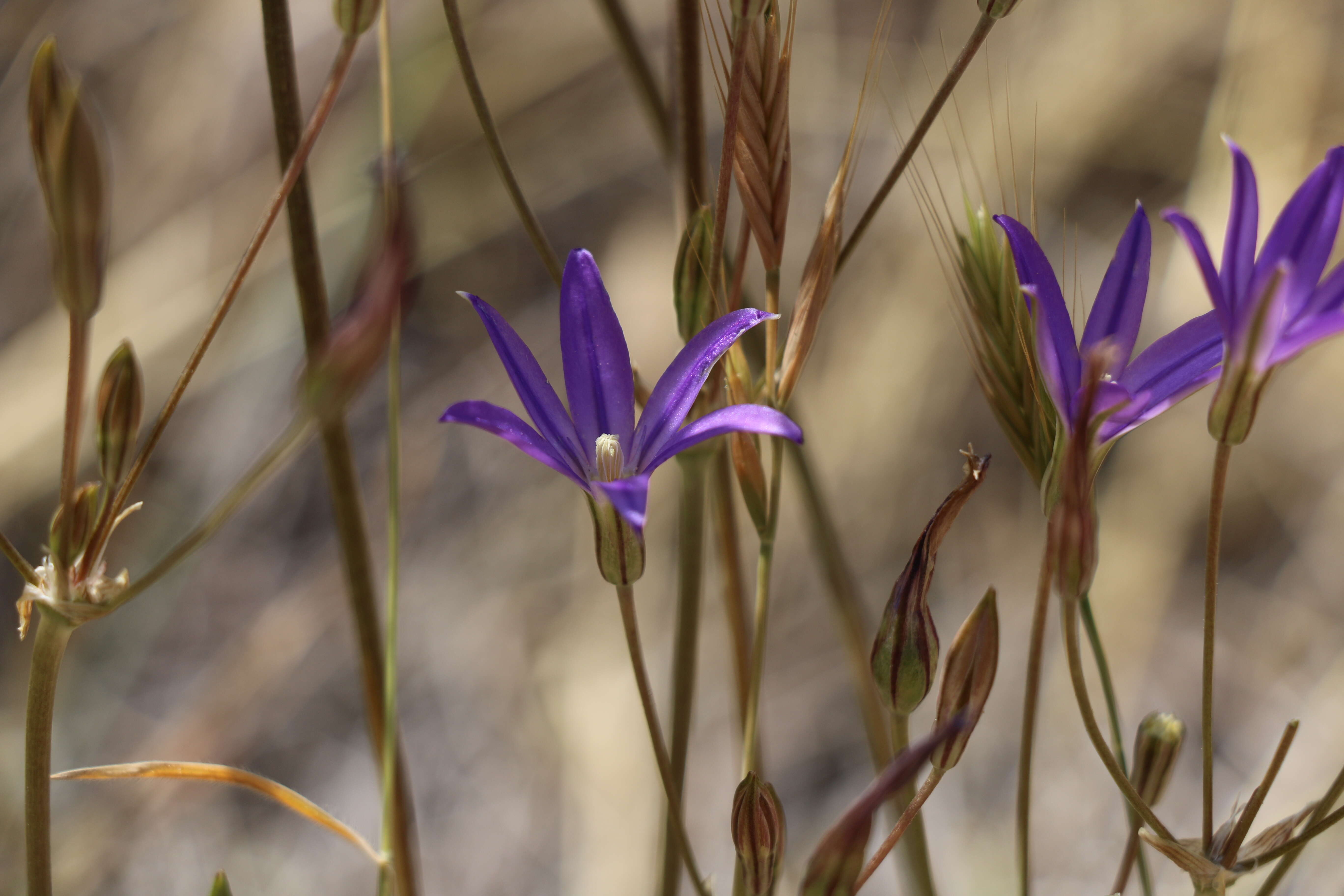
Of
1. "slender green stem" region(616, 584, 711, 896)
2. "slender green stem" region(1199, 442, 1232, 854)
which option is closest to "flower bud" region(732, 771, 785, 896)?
"slender green stem" region(616, 584, 711, 896)

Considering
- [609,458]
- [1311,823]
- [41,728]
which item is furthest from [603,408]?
[1311,823]

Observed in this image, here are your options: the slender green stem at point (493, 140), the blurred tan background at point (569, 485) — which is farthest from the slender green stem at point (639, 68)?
the blurred tan background at point (569, 485)

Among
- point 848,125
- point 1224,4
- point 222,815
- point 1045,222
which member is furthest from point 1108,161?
point 222,815

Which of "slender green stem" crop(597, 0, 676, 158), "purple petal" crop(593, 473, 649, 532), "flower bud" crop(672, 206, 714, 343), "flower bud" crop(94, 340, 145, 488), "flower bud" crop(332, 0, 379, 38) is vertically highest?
"slender green stem" crop(597, 0, 676, 158)

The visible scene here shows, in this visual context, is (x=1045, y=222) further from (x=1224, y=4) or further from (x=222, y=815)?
(x=222, y=815)

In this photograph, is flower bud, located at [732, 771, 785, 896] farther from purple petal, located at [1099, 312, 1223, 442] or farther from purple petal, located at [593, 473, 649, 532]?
purple petal, located at [1099, 312, 1223, 442]

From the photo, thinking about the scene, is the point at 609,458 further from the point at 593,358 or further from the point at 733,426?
the point at 733,426

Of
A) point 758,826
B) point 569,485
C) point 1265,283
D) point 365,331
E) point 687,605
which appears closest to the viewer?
point 365,331
